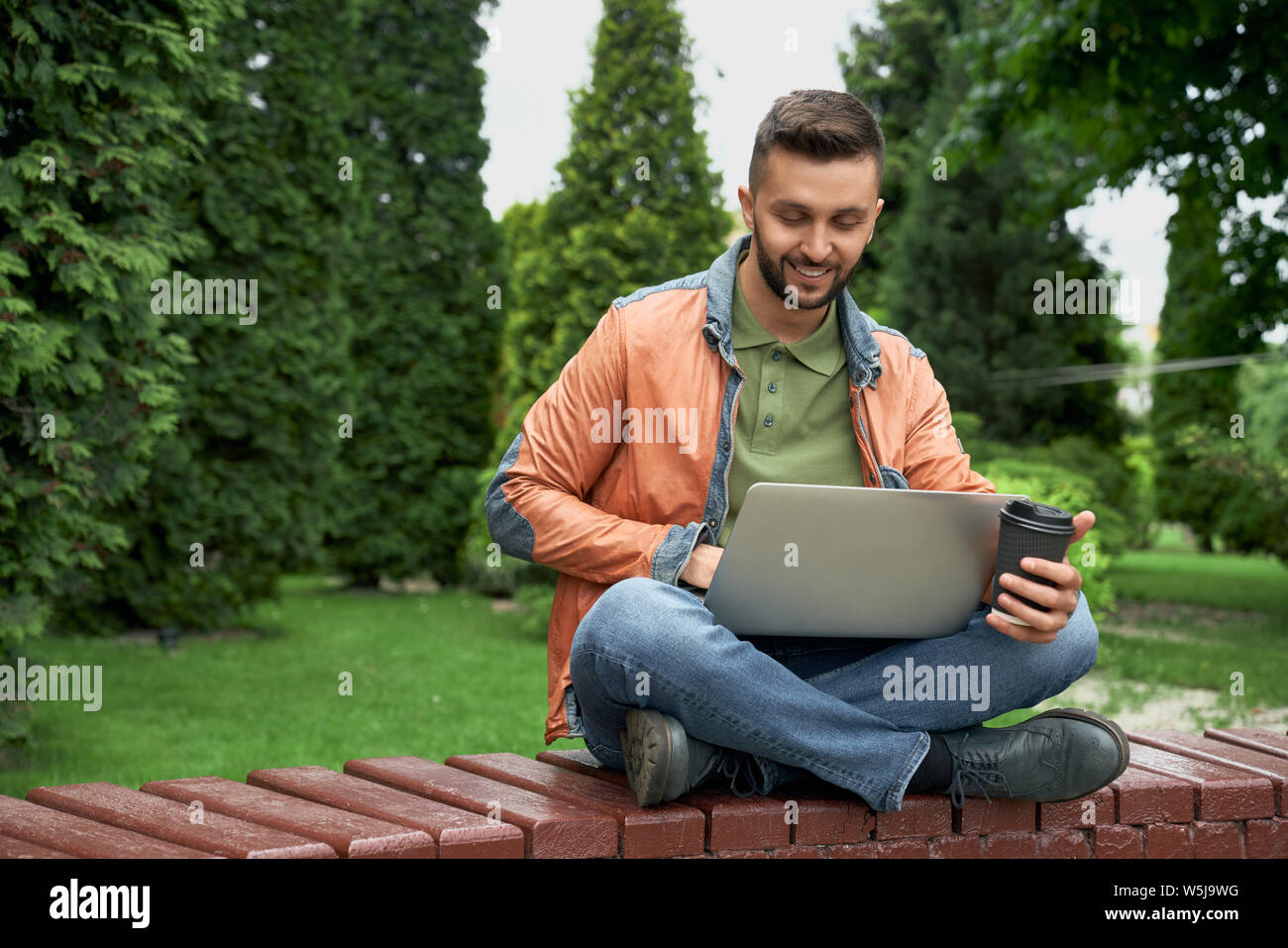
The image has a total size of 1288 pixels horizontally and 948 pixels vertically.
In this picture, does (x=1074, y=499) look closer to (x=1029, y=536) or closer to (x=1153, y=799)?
(x=1153, y=799)

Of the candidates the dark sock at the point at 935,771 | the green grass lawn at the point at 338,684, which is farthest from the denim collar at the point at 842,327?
the green grass lawn at the point at 338,684

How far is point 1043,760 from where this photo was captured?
2.36 metres

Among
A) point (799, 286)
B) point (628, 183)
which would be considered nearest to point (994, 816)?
point (799, 286)

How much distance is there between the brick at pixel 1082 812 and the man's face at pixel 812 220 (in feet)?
3.78

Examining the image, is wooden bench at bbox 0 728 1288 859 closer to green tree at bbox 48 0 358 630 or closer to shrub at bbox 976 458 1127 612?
shrub at bbox 976 458 1127 612

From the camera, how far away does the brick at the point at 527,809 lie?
2096mm

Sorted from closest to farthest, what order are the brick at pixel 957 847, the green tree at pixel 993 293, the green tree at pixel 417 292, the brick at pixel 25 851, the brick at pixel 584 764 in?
the brick at pixel 25 851 → the brick at pixel 957 847 → the brick at pixel 584 764 → the green tree at pixel 417 292 → the green tree at pixel 993 293

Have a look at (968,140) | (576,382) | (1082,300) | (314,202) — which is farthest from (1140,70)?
(576,382)

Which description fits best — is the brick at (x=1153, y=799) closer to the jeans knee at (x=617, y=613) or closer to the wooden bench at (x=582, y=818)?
the wooden bench at (x=582, y=818)

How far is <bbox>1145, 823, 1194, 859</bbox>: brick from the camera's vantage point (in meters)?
2.57

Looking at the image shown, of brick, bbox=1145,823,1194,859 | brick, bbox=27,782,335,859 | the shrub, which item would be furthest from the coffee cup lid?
the shrub

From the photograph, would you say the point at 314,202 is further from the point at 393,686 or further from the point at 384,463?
the point at 393,686

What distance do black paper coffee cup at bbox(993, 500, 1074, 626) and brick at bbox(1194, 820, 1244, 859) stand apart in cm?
78
